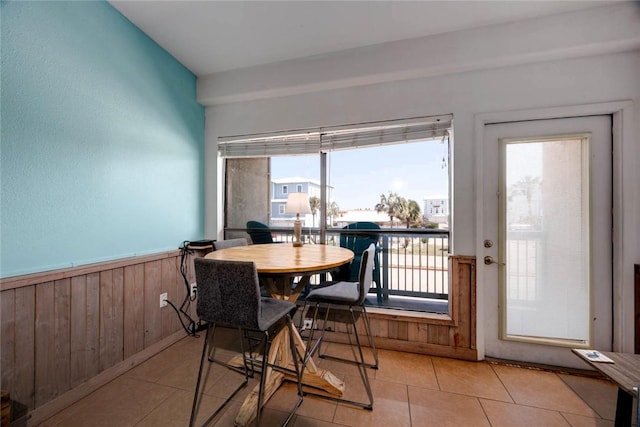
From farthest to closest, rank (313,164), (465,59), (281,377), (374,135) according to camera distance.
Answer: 1. (313,164)
2. (374,135)
3. (465,59)
4. (281,377)

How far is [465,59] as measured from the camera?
2172mm

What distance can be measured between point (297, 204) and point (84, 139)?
1652mm

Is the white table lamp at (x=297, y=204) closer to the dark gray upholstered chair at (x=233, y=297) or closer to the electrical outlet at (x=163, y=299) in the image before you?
the dark gray upholstered chair at (x=233, y=297)

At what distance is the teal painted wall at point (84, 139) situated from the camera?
1.48 metres

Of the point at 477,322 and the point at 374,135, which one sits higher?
the point at 374,135

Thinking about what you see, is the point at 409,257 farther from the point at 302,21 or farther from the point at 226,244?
the point at 302,21

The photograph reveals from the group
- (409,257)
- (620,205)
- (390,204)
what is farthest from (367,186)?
(620,205)

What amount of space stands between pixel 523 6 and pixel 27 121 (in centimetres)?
351

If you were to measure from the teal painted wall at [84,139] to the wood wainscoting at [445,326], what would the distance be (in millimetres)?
2300

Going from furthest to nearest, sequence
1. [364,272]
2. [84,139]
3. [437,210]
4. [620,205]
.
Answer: [437,210]
[620,205]
[84,139]
[364,272]

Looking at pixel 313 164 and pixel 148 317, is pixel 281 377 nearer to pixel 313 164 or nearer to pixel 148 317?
pixel 148 317

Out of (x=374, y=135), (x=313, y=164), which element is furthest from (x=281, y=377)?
(x=374, y=135)

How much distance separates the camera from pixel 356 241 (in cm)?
272

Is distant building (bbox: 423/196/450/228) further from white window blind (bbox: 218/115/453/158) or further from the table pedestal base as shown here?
the table pedestal base
